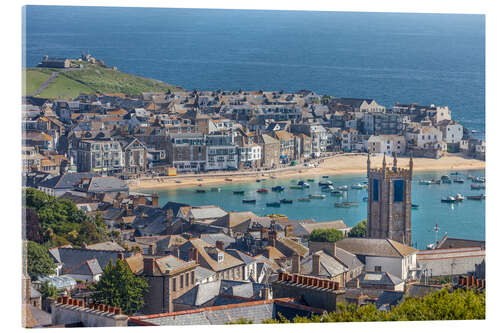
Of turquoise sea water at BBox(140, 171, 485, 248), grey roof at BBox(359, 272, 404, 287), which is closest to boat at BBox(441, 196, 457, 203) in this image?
turquoise sea water at BBox(140, 171, 485, 248)

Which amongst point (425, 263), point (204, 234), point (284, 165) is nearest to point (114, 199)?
point (204, 234)

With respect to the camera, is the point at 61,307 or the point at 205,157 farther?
the point at 205,157

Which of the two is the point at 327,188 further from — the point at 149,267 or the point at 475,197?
the point at 149,267

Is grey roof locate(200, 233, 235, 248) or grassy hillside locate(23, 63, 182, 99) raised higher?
grassy hillside locate(23, 63, 182, 99)

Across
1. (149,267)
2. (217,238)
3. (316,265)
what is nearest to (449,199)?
(217,238)

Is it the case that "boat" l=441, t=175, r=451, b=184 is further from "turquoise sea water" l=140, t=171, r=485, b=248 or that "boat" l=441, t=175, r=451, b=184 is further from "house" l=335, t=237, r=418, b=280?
"house" l=335, t=237, r=418, b=280
